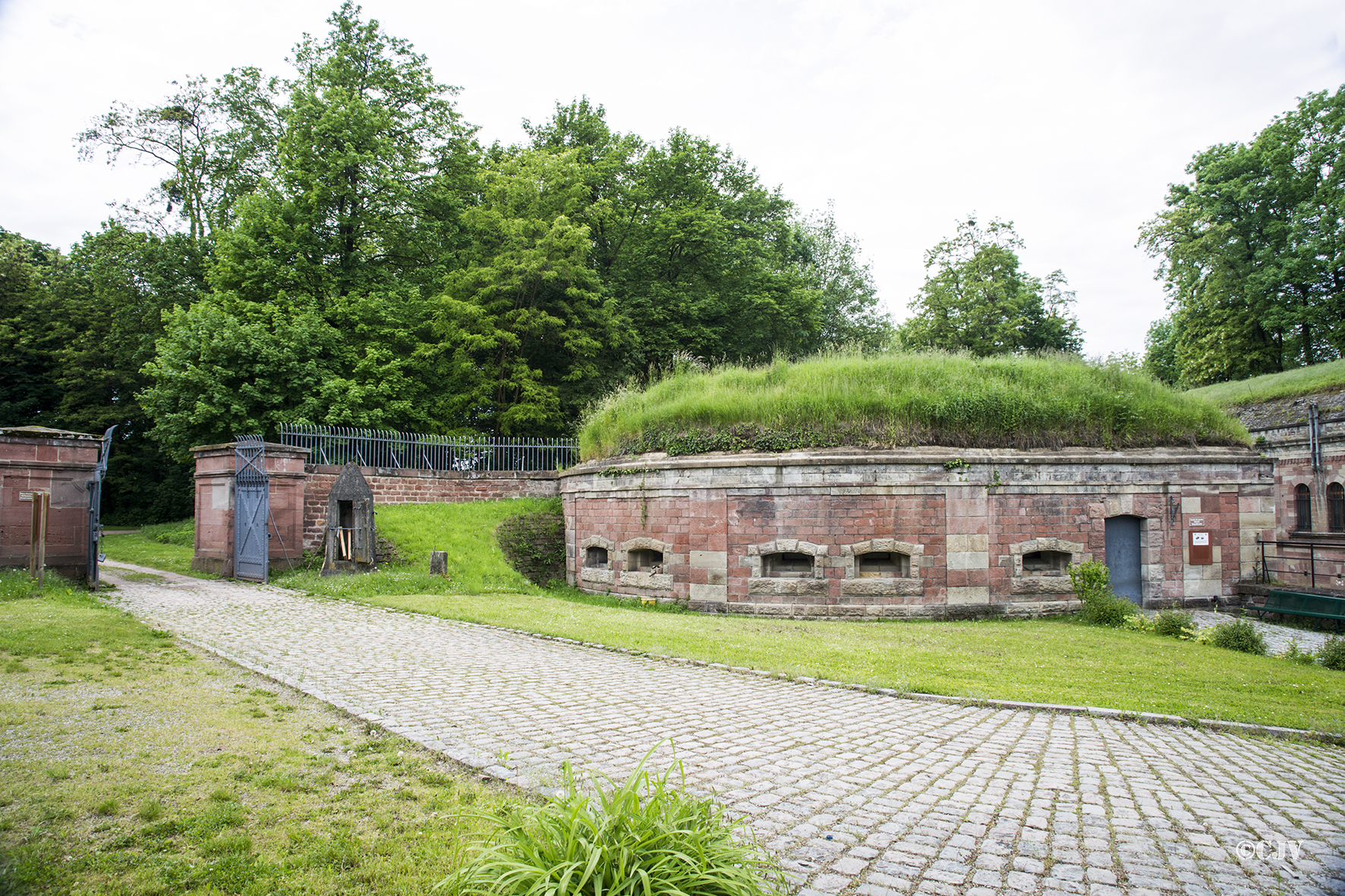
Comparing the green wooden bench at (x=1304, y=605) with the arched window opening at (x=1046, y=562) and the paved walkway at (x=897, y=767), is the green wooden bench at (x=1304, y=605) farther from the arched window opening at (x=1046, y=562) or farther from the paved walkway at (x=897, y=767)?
the paved walkway at (x=897, y=767)

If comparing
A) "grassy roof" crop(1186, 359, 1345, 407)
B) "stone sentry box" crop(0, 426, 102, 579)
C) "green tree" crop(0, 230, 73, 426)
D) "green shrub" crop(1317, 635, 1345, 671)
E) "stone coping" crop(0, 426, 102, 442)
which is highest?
"green tree" crop(0, 230, 73, 426)

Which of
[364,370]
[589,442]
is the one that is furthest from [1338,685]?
[364,370]

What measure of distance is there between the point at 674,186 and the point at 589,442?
16.7 meters

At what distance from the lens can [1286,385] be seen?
26062 mm

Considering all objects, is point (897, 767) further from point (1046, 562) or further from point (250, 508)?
point (250, 508)

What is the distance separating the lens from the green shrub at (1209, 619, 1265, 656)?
10.2m

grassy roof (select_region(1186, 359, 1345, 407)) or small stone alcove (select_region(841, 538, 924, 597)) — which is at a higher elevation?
grassy roof (select_region(1186, 359, 1345, 407))

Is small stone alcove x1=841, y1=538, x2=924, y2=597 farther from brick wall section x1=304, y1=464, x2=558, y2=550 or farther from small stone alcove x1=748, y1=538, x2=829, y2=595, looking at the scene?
brick wall section x1=304, y1=464, x2=558, y2=550

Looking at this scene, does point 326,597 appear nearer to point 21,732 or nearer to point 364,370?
point 21,732

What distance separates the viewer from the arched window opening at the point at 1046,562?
13469 mm

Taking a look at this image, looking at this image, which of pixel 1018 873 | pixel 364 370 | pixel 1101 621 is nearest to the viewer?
pixel 1018 873

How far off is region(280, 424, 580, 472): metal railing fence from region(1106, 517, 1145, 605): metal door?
12644 millimetres

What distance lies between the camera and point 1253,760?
5215mm

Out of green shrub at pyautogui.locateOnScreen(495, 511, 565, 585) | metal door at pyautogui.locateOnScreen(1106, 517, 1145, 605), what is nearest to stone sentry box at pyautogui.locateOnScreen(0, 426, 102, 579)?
green shrub at pyautogui.locateOnScreen(495, 511, 565, 585)
